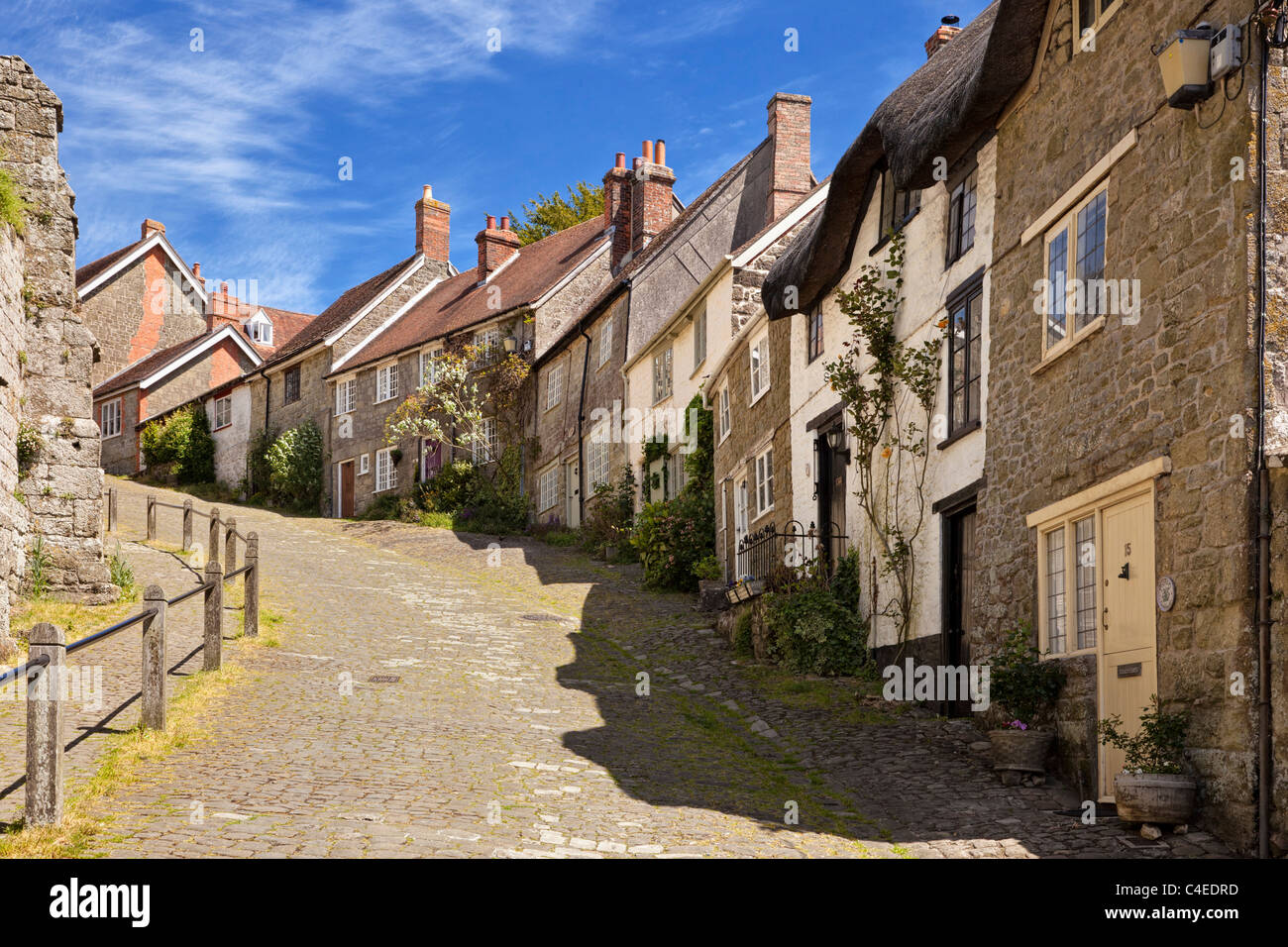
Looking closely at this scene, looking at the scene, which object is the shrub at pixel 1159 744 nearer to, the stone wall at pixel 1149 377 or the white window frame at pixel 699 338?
the stone wall at pixel 1149 377

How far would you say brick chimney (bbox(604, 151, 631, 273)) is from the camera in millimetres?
33031

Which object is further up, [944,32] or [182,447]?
[944,32]

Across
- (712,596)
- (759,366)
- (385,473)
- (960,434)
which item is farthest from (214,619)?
(385,473)

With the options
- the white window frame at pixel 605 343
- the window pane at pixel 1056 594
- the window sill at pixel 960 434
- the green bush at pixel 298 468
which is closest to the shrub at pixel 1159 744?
the window pane at pixel 1056 594

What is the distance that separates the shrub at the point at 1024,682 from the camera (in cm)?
1034

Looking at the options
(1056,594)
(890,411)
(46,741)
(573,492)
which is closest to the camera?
(46,741)

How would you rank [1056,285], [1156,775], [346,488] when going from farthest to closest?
1. [346,488]
2. [1056,285]
3. [1156,775]

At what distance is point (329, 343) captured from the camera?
3909cm

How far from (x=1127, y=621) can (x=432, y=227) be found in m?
35.5

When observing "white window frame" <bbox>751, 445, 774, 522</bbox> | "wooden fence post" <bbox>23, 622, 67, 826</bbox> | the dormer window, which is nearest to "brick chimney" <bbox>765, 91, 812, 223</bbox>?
"white window frame" <bbox>751, 445, 774, 522</bbox>

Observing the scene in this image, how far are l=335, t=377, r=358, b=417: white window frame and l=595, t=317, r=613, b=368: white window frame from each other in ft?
36.8

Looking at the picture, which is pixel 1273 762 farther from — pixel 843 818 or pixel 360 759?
pixel 360 759

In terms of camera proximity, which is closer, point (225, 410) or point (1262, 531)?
point (1262, 531)

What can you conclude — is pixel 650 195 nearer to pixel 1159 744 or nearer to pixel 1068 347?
pixel 1068 347
